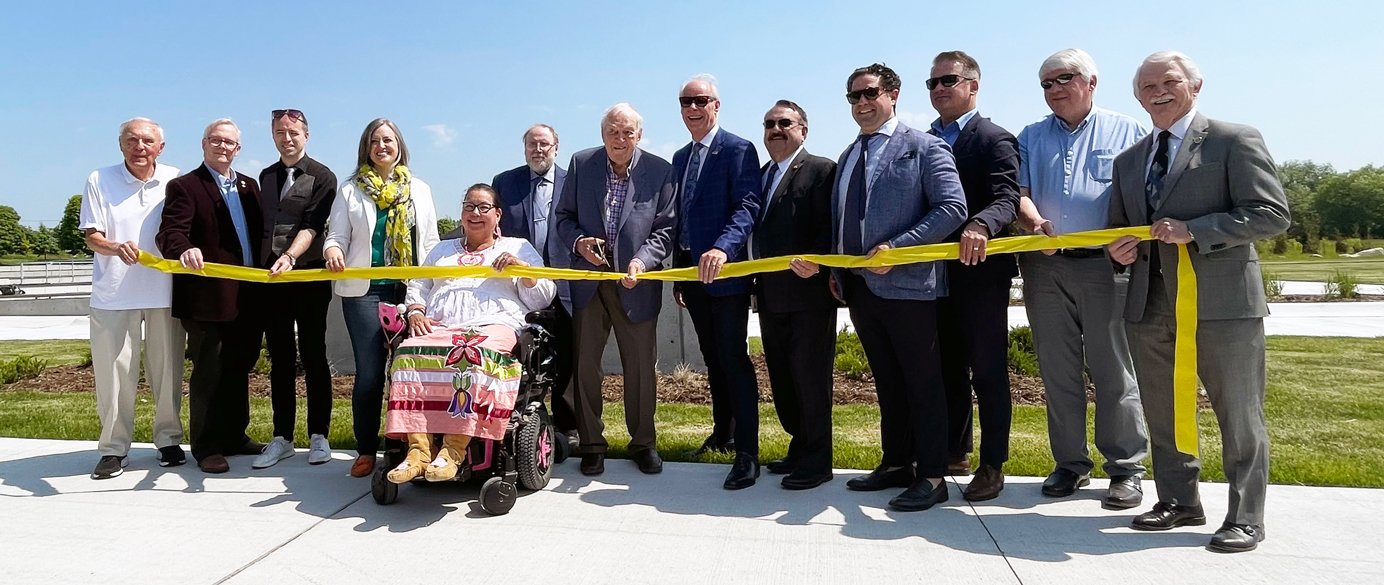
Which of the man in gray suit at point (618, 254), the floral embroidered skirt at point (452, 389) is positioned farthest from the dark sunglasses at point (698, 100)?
the floral embroidered skirt at point (452, 389)

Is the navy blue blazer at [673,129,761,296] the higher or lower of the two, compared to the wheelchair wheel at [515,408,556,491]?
higher

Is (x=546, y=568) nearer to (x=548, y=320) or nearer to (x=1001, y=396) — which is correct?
(x=548, y=320)

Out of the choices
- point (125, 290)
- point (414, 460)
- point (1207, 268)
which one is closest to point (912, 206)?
point (1207, 268)

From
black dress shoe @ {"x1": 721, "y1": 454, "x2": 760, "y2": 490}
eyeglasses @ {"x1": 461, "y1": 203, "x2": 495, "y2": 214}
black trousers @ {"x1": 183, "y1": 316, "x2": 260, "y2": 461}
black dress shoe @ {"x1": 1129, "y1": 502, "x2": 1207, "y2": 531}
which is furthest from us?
black trousers @ {"x1": 183, "y1": 316, "x2": 260, "y2": 461}

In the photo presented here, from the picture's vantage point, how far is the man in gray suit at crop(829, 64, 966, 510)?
4.09 metres

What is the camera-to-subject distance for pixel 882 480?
446 centimetres

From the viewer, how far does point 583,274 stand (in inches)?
189

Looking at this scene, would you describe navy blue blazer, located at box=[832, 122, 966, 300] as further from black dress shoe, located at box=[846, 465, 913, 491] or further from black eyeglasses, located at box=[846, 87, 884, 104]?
black dress shoe, located at box=[846, 465, 913, 491]

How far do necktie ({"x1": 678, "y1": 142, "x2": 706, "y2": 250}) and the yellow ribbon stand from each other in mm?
266

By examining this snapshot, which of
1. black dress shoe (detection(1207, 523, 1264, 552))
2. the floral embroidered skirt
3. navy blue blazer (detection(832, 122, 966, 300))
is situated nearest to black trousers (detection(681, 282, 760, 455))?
navy blue blazer (detection(832, 122, 966, 300))

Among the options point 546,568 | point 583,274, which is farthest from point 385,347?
point 546,568

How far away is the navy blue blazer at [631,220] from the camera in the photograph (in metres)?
4.88

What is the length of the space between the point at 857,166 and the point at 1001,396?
1.38m

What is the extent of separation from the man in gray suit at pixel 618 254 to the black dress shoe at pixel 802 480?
2.65 ft
